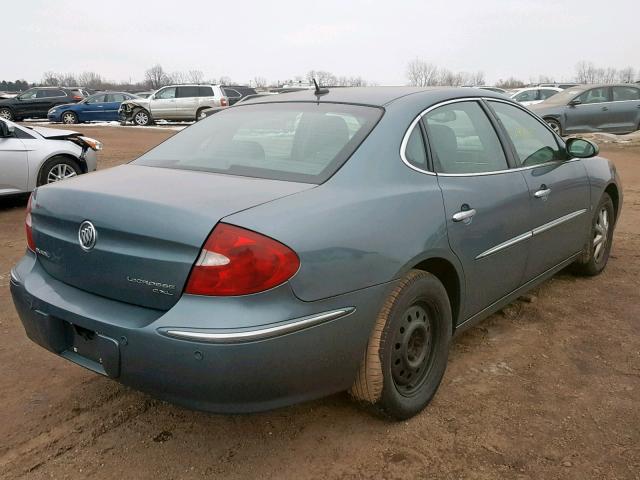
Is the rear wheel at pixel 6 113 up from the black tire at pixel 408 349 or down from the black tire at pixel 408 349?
up

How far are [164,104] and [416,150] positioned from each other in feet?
74.2

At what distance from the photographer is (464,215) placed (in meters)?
2.91

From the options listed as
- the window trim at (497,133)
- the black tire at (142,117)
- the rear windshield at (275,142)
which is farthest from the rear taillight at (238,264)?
the black tire at (142,117)

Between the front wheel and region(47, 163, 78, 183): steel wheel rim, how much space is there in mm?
17265

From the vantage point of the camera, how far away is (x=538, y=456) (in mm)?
2494

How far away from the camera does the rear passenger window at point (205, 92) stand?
23.4 metres

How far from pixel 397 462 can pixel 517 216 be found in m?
1.59

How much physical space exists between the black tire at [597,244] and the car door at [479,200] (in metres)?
1.29

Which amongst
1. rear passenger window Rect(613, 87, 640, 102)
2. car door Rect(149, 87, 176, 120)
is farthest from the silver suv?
rear passenger window Rect(613, 87, 640, 102)

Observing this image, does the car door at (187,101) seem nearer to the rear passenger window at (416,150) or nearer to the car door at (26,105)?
the car door at (26,105)

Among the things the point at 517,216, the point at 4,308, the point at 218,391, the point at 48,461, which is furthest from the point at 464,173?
the point at 4,308

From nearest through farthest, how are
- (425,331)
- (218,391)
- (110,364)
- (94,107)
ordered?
(218,391) < (110,364) < (425,331) < (94,107)

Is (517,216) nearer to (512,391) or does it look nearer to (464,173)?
(464,173)

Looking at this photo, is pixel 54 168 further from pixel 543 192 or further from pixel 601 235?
pixel 601 235
